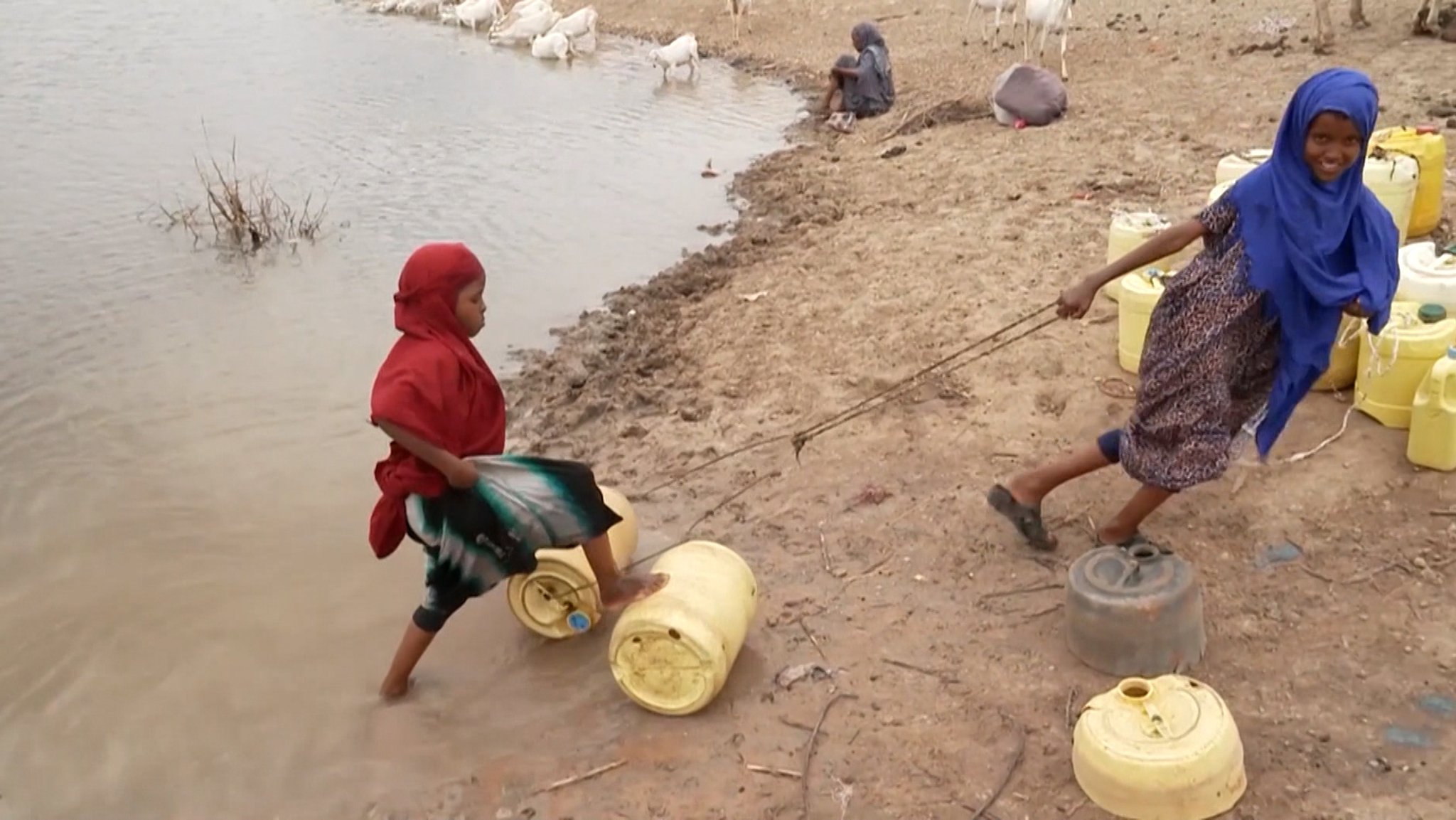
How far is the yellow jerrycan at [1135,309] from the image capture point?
4402 mm

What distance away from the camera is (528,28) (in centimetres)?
1764

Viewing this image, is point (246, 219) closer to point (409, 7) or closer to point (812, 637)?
point (812, 637)

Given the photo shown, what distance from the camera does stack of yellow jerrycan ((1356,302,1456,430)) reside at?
3.78 m

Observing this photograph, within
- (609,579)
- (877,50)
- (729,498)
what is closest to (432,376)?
(609,579)

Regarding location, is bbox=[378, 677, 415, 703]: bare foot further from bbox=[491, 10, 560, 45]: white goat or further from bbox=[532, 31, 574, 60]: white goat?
bbox=[491, 10, 560, 45]: white goat

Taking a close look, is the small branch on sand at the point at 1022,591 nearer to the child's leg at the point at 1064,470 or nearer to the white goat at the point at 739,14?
the child's leg at the point at 1064,470

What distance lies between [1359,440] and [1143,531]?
0.88 meters

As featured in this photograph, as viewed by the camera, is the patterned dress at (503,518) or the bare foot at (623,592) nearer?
the patterned dress at (503,518)

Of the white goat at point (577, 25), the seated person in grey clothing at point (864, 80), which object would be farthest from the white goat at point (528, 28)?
the seated person in grey clothing at point (864, 80)

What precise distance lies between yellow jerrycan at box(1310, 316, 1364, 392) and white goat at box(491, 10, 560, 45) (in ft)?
50.4

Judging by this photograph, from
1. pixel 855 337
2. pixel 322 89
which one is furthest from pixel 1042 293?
pixel 322 89

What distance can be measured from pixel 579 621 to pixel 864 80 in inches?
336

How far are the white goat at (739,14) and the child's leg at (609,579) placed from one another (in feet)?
46.6

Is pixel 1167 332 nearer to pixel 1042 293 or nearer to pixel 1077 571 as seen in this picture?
pixel 1077 571
